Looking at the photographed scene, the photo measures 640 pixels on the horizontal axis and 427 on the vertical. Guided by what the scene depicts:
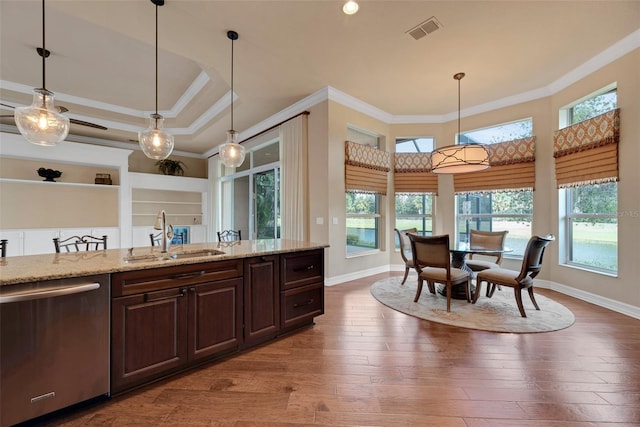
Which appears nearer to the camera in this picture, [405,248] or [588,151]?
[588,151]

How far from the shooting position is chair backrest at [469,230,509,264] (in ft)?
13.6

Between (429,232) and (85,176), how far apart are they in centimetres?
784

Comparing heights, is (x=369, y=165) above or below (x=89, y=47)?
below

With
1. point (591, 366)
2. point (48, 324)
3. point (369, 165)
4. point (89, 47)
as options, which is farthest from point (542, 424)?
point (89, 47)

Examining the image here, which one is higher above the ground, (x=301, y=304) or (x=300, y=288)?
(x=300, y=288)

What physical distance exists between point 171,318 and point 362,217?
12.8 feet

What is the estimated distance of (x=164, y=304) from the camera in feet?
6.13

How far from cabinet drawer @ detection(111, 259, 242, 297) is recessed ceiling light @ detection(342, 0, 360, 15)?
263 cm

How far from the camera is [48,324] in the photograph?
1.47 metres

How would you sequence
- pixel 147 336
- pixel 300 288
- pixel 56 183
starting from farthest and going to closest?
pixel 56 183, pixel 300 288, pixel 147 336

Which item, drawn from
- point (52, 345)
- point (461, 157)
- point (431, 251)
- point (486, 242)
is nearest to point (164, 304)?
point (52, 345)

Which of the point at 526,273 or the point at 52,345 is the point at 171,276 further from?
the point at 526,273

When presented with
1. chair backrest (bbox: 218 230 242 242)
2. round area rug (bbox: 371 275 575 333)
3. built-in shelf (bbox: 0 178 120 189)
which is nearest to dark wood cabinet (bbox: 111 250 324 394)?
round area rug (bbox: 371 275 575 333)

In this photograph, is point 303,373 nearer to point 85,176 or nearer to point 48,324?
point 48,324
